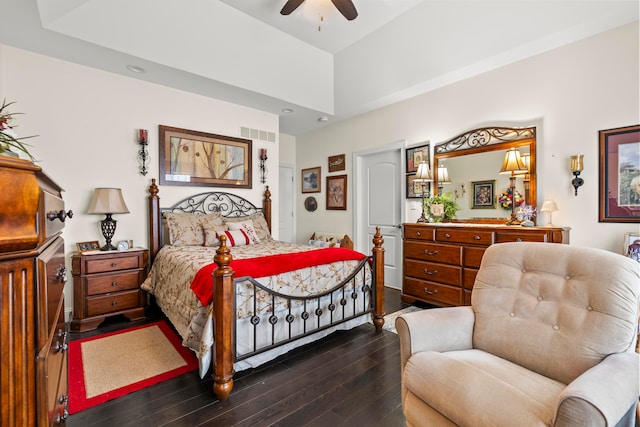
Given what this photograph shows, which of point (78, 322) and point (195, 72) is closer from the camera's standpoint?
point (78, 322)

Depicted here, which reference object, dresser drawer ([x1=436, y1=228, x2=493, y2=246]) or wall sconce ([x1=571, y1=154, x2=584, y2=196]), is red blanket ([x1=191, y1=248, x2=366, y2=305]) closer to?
dresser drawer ([x1=436, y1=228, x2=493, y2=246])

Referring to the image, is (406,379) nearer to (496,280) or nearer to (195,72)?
(496,280)

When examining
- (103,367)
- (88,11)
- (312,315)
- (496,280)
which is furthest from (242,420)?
(88,11)

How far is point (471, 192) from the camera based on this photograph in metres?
3.68

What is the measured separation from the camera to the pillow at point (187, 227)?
3572 millimetres

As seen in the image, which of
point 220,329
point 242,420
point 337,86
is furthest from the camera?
point 337,86

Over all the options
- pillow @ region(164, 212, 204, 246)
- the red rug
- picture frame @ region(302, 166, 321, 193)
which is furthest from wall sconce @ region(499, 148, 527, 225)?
pillow @ region(164, 212, 204, 246)

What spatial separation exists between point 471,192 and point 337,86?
8.64 ft

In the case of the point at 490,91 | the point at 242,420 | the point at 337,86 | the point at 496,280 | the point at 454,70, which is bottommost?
the point at 242,420

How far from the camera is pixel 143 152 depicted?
367 cm

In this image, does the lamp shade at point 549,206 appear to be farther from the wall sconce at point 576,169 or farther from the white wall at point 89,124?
the white wall at point 89,124

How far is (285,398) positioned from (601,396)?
1633mm

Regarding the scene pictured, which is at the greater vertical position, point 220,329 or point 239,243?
point 239,243

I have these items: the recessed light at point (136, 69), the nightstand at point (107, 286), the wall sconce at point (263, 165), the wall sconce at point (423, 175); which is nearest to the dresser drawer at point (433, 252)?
the wall sconce at point (423, 175)
